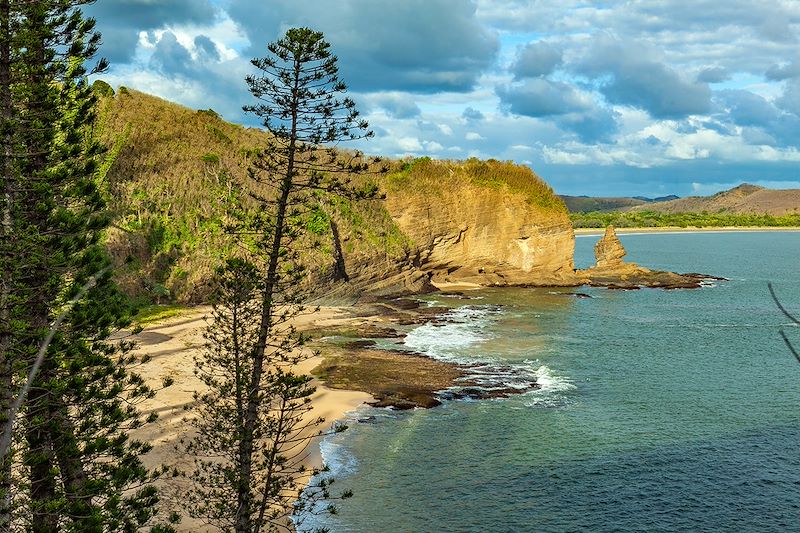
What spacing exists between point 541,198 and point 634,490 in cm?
5882

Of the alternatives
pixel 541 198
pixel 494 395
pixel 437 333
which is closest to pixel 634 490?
pixel 494 395

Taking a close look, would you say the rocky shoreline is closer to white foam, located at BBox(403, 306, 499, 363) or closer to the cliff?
white foam, located at BBox(403, 306, 499, 363)

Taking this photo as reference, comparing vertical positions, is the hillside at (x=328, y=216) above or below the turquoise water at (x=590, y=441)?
above

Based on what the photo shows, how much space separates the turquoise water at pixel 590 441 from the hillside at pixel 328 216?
14.5 metres

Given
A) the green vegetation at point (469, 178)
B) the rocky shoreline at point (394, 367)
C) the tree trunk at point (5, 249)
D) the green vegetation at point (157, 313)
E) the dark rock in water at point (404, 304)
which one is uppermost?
the green vegetation at point (469, 178)

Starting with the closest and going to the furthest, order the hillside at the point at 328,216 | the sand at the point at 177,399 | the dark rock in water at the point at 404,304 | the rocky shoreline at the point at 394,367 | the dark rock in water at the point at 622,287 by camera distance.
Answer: the sand at the point at 177,399 → the rocky shoreline at the point at 394,367 → the hillside at the point at 328,216 → the dark rock in water at the point at 404,304 → the dark rock in water at the point at 622,287

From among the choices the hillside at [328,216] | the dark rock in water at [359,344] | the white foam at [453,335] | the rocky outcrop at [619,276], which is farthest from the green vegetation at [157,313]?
the rocky outcrop at [619,276]

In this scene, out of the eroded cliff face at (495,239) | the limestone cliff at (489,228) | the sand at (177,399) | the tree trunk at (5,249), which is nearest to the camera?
the tree trunk at (5,249)

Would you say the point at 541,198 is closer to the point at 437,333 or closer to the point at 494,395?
the point at 437,333

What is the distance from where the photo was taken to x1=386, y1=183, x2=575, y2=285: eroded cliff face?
76.0m

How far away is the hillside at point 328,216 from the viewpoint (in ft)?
175

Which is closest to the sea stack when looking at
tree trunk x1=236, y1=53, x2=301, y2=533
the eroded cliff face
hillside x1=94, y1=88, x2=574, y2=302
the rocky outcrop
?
the rocky outcrop

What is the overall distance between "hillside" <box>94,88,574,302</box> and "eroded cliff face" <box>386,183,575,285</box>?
12 cm

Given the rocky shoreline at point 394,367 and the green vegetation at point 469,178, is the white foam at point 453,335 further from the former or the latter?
the green vegetation at point 469,178
